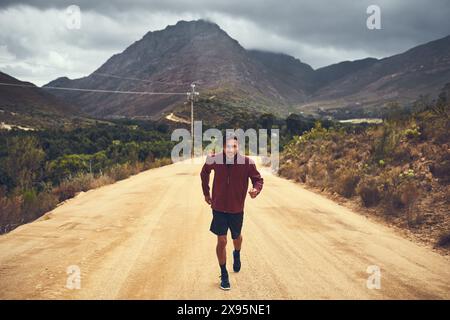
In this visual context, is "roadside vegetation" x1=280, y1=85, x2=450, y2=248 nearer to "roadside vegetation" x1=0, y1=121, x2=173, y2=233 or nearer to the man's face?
the man's face

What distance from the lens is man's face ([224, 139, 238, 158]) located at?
5973 millimetres

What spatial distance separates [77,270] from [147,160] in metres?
23.3

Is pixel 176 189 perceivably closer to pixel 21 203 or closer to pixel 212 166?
pixel 21 203

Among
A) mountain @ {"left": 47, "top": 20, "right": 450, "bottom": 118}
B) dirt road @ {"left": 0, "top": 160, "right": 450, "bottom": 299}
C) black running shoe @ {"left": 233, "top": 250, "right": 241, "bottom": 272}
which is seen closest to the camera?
dirt road @ {"left": 0, "top": 160, "right": 450, "bottom": 299}

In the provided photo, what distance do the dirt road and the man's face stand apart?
1763 mm

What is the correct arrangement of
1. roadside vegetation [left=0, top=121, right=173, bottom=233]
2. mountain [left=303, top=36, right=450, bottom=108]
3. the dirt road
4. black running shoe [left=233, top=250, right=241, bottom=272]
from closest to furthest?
the dirt road, black running shoe [left=233, top=250, right=241, bottom=272], roadside vegetation [left=0, top=121, right=173, bottom=233], mountain [left=303, top=36, right=450, bottom=108]

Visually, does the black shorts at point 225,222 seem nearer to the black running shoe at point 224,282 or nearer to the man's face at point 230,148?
the black running shoe at point 224,282

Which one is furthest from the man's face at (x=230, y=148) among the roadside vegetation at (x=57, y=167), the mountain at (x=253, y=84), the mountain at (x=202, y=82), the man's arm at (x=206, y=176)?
the mountain at (x=202, y=82)

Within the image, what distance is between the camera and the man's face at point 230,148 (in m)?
5.97

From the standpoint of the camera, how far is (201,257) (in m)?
7.18

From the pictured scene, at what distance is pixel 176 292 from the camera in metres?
5.50

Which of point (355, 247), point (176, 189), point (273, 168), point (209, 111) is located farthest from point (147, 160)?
point (209, 111)

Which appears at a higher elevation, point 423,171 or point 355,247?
point 423,171

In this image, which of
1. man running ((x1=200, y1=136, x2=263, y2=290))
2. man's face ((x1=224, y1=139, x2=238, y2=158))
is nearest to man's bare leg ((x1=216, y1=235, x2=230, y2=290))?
man running ((x1=200, y1=136, x2=263, y2=290))
